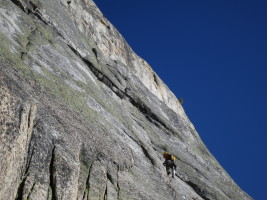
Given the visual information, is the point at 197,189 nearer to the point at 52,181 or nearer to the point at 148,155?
the point at 148,155

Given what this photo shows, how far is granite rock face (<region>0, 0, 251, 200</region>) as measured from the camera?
14.7 meters

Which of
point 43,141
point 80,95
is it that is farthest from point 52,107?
point 80,95

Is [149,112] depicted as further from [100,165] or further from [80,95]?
[100,165]

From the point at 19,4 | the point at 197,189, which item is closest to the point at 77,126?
the point at 19,4

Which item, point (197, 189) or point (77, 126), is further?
point (197, 189)

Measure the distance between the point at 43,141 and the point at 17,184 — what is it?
98.8 inches

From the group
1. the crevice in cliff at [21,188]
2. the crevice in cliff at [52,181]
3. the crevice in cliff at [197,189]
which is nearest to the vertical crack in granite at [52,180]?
the crevice in cliff at [52,181]

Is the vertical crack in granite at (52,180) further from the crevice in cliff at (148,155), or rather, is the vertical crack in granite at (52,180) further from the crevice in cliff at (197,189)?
the crevice in cliff at (197,189)

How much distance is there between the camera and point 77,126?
19.0 metres

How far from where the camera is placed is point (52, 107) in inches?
731

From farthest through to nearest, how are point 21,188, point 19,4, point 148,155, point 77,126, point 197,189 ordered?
point 197,189
point 19,4
point 148,155
point 77,126
point 21,188

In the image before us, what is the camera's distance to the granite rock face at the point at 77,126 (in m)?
14.7

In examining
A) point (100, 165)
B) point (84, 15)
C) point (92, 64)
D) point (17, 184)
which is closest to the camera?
point (17, 184)

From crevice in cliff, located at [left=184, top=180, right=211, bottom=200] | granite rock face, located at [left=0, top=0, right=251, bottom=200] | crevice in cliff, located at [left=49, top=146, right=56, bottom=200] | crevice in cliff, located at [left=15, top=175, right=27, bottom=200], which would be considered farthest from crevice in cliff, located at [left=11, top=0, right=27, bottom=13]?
crevice in cliff, located at [left=184, top=180, right=211, bottom=200]
